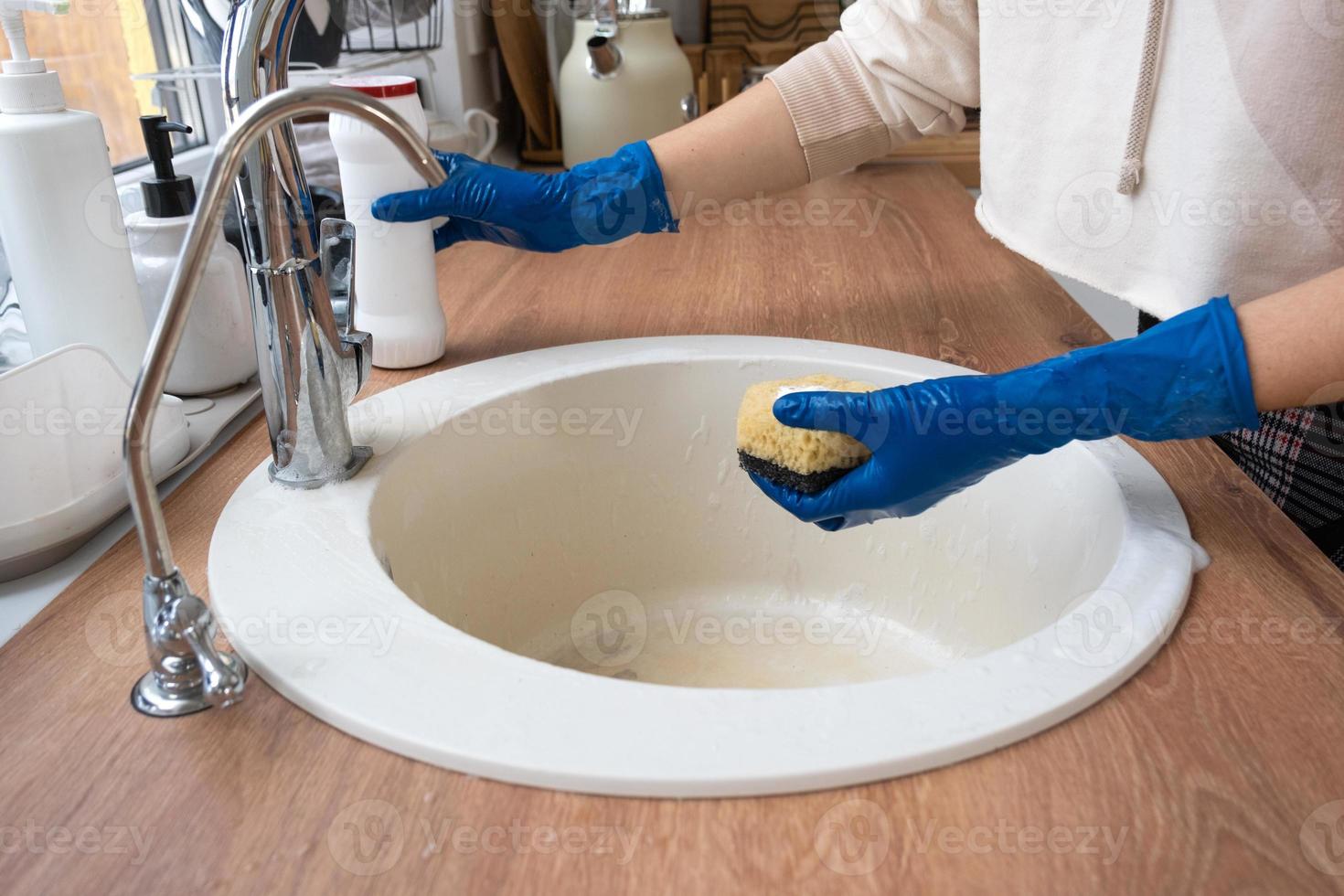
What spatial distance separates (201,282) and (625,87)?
1.06m

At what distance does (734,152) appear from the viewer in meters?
1.05

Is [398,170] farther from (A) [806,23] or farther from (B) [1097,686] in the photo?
(A) [806,23]

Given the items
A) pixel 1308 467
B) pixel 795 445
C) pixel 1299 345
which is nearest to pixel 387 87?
pixel 795 445

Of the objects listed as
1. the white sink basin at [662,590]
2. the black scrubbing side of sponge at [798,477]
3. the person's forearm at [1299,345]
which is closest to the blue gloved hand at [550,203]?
the white sink basin at [662,590]

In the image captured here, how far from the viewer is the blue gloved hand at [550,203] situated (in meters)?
0.94

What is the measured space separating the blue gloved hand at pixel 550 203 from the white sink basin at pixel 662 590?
139 millimetres

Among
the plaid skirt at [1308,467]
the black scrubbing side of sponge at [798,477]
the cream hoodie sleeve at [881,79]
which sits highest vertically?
the cream hoodie sleeve at [881,79]

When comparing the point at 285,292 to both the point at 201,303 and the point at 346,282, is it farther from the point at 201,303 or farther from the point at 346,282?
the point at 201,303

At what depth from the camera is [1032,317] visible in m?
1.08

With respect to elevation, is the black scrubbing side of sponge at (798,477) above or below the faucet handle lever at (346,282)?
below

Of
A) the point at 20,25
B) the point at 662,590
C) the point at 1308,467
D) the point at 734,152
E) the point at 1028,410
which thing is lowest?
the point at 662,590

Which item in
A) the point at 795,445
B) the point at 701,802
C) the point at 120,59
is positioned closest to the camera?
the point at 701,802

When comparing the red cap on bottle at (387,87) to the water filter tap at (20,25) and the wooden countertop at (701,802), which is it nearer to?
the water filter tap at (20,25)

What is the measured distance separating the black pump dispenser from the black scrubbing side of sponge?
526 mm
